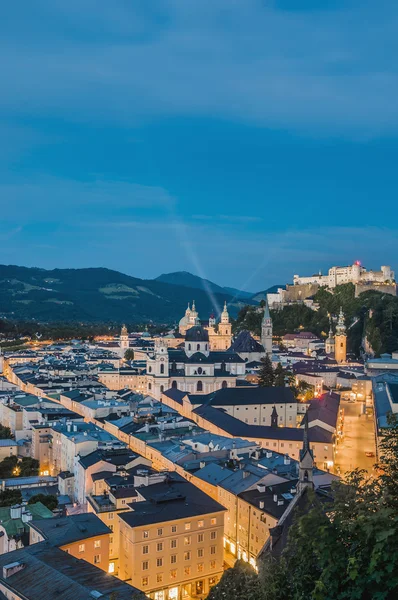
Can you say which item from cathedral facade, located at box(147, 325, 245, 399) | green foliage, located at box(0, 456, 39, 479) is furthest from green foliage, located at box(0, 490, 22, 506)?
cathedral facade, located at box(147, 325, 245, 399)

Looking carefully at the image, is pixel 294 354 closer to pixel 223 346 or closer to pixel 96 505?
pixel 223 346

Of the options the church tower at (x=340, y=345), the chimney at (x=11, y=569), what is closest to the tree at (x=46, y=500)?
the chimney at (x=11, y=569)

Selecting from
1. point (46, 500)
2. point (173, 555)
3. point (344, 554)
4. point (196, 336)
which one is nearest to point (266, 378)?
point (196, 336)

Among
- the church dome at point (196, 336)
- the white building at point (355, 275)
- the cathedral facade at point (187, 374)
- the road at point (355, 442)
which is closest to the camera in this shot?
the road at point (355, 442)

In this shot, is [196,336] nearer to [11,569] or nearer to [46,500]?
[46,500]

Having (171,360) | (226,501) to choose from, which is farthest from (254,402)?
(226,501)

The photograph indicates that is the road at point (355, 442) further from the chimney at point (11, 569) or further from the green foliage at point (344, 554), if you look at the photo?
the green foliage at point (344, 554)

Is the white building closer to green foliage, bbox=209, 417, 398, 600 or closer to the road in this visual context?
the road
